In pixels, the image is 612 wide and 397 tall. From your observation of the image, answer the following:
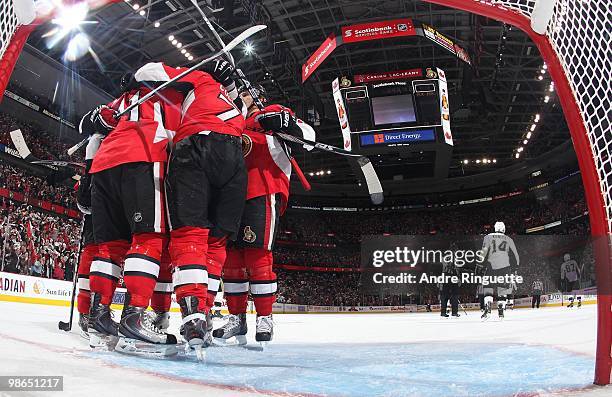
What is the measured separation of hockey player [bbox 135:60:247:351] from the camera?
169 centimetres

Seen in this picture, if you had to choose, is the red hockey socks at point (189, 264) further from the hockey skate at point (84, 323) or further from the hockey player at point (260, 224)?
the hockey skate at point (84, 323)

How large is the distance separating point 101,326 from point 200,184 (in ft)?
2.26

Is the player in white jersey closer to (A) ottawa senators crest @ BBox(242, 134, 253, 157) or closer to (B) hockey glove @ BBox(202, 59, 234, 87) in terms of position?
(A) ottawa senators crest @ BBox(242, 134, 253, 157)

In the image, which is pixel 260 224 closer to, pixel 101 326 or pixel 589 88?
pixel 101 326

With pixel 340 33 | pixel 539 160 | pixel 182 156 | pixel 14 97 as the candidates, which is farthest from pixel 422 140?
pixel 539 160

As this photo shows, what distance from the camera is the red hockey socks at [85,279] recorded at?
7.97 ft

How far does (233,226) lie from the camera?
1946mm

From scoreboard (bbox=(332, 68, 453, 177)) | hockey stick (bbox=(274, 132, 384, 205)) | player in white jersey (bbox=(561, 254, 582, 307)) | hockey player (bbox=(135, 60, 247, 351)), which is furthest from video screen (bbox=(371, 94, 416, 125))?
hockey player (bbox=(135, 60, 247, 351))

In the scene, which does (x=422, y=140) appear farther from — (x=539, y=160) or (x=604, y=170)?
(x=539, y=160)

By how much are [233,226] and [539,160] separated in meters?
22.0

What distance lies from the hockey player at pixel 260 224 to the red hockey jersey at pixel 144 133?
47 cm

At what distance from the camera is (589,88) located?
1.52 metres

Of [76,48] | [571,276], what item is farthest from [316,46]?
[571,276]

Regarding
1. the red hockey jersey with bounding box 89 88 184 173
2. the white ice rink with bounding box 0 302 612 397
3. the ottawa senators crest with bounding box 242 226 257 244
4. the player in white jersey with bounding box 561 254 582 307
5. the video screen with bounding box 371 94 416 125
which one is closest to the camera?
the white ice rink with bounding box 0 302 612 397
